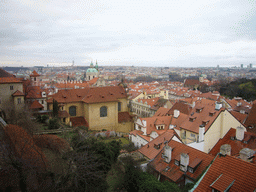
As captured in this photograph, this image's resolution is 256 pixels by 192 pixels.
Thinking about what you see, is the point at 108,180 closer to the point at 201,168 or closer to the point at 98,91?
the point at 201,168

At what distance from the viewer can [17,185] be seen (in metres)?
12.4

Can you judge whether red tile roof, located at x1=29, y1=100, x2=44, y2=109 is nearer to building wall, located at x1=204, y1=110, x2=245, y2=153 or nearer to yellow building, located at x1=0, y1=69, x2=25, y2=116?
yellow building, located at x1=0, y1=69, x2=25, y2=116

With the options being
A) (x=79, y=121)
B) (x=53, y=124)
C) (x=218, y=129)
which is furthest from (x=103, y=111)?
(x=218, y=129)

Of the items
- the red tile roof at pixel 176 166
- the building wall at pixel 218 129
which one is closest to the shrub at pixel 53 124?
the red tile roof at pixel 176 166

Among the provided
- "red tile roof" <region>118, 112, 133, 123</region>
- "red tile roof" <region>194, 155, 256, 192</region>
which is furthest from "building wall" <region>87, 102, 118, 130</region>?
"red tile roof" <region>194, 155, 256, 192</region>

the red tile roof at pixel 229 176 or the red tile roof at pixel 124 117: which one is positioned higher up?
the red tile roof at pixel 229 176

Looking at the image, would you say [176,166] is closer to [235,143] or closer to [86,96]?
[235,143]

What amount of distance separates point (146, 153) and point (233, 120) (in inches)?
497

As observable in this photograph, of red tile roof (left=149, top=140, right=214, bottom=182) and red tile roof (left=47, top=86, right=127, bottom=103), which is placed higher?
red tile roof (left=47, top=86, right=127, bottom=103)

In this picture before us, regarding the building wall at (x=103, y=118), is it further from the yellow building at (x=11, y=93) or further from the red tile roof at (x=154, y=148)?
the red tile roof at (x=154, y=148)

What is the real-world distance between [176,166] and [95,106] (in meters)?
23.7

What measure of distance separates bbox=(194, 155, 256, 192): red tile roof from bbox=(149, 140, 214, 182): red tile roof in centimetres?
396

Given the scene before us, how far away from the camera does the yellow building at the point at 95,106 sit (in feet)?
122

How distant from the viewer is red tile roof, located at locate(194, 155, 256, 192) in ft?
33.5
